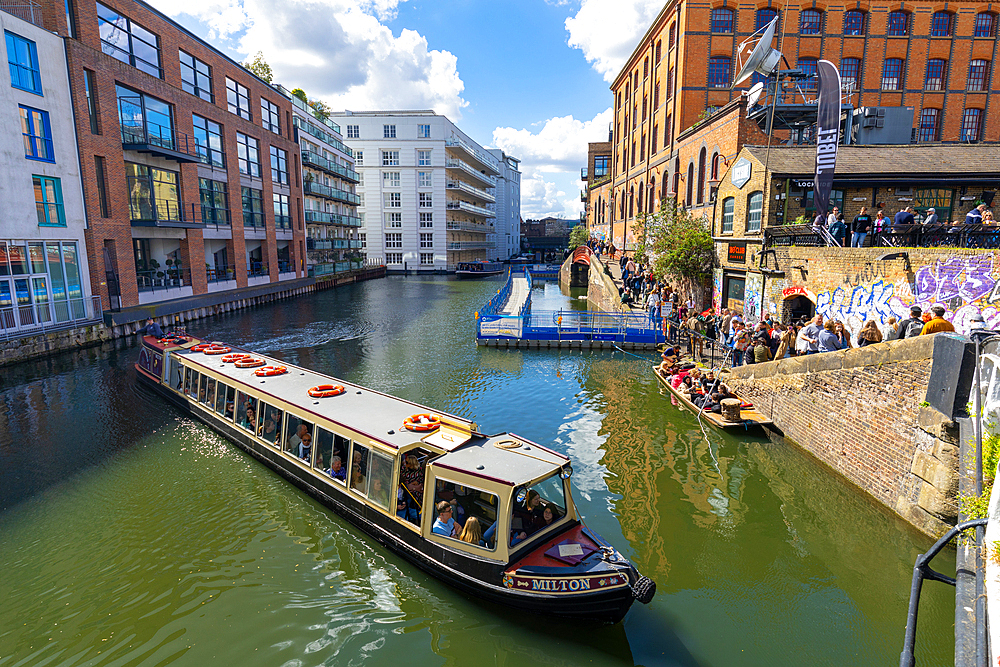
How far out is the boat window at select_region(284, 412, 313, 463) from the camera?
11055mm

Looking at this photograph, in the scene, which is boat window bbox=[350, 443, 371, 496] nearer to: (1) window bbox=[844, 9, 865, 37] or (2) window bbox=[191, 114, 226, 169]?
(2) window bbox=[191, 114, 226, 169]

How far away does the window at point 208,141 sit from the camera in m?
35.3

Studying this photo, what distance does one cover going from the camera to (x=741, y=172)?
2270 cm

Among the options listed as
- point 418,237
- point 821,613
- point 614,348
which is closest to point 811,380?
point 821,613

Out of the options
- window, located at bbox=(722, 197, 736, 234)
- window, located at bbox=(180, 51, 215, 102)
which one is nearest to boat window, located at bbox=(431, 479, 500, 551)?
window, located at bbox=(722, 197, 736, 234)

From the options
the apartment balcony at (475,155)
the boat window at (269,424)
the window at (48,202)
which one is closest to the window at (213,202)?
the window at (48,202)

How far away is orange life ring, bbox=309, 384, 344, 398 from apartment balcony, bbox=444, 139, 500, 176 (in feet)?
216

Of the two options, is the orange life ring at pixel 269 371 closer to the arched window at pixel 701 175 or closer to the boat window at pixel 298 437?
the boat window at pixel 298 437

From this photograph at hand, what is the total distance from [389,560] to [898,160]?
930 inches

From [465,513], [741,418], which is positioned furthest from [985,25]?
[465,513]

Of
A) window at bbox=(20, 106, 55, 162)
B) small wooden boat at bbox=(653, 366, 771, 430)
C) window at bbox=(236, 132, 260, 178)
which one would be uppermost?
window at bbox=(236, 132, 260, 178)

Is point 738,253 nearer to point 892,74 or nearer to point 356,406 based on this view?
point 356,406

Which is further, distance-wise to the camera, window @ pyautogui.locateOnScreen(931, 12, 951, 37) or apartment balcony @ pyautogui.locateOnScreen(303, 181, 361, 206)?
apartment balcony @ pyautogui.locateOnScreen(303, 181, 361, 206)

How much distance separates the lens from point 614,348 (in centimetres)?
2530
